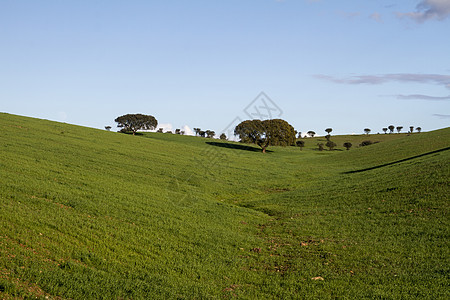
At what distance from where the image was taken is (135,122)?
397 ft

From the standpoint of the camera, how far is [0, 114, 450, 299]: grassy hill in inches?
463

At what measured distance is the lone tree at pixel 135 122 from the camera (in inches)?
4739

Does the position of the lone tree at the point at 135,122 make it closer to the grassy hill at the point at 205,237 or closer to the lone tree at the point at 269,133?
the lone tree at the point at 269,133

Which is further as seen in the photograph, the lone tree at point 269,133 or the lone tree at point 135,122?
the lone tree at point 135,122

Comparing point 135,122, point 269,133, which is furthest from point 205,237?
point 135,122

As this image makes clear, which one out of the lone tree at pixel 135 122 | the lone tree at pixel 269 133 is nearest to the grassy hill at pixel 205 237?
the lone tree at pixel 269 133

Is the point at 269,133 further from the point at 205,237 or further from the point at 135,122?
the point at 205,237

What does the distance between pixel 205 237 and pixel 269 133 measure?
76.3 metres

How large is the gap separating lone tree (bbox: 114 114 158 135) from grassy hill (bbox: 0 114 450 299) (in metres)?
88.4

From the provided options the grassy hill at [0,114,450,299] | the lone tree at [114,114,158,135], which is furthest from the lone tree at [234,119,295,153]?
the grassy hill at [0,114,450,299]

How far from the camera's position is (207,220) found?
21859mm

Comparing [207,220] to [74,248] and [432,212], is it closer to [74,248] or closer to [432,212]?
[74,248]

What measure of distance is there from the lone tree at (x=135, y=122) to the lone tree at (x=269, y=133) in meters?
38.3

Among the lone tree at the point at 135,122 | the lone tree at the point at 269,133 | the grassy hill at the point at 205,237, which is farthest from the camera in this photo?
the lone tree at the point at 135,122
